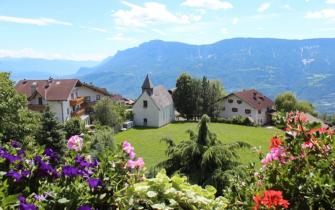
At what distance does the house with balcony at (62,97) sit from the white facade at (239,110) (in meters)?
27.2

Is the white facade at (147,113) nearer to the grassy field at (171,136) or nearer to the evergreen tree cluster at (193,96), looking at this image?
the grassy field at (171,136)

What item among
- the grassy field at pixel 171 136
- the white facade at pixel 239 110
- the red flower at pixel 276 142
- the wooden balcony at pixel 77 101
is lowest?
the grassy field at pixel 171 136

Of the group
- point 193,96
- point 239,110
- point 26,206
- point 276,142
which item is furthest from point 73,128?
point 239,110

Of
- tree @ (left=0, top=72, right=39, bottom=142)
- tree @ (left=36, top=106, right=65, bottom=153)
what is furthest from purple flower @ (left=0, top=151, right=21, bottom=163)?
tree @ (left=36, top=106, right=65, bottom=153)

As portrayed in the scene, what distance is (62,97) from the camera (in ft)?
161

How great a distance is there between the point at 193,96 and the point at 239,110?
1168 centimetres

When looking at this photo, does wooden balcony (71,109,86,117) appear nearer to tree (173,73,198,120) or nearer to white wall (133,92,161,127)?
white wall (133,92,161,127)

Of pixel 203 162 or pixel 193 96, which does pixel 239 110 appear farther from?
pixel 203 162

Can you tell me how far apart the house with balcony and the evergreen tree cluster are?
15.9 m

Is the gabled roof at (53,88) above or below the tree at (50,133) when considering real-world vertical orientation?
above

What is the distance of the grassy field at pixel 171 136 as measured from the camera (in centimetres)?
3856

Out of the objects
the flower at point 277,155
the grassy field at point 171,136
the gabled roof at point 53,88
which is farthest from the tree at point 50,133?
the flower at point 277,155

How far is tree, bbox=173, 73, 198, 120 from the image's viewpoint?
64.8 metres

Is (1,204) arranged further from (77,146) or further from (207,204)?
(207,204)
